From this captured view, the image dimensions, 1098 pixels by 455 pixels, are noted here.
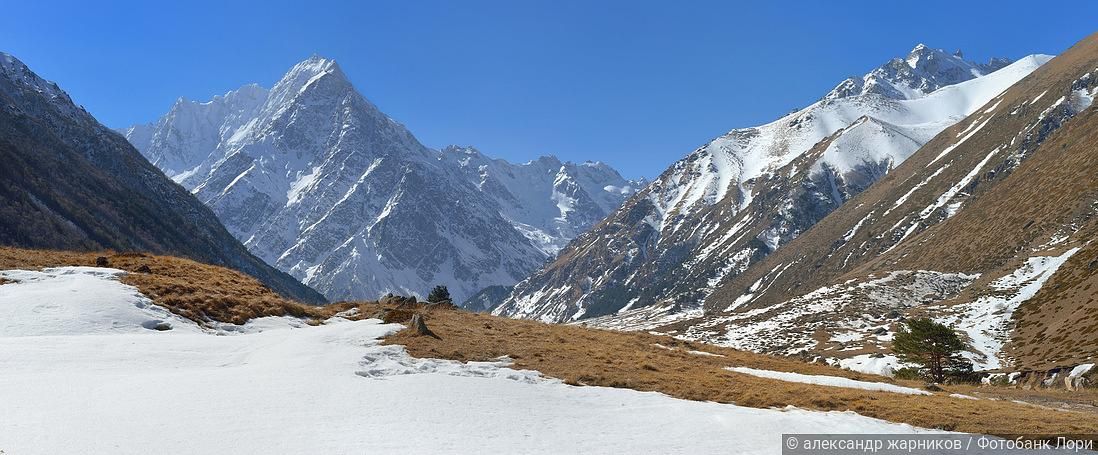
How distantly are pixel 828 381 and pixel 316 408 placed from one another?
21.8 meters

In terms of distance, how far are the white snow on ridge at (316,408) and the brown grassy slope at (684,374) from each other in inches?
49.1

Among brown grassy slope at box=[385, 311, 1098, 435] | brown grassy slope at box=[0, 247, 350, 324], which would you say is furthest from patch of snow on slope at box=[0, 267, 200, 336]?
brown grassy slope at box=[385, 311, 1098, 435]

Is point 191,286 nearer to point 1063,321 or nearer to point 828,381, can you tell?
point 828,381

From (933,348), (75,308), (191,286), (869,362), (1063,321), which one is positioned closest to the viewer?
(75,308)

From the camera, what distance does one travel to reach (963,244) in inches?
6978

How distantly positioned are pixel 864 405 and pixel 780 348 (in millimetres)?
113347

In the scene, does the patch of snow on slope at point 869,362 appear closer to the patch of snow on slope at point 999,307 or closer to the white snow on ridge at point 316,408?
the patch of snow on slope at point 999,307

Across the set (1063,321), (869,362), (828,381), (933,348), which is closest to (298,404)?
(828,381)

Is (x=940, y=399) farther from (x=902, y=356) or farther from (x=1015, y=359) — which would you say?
(x=1015, y=359)

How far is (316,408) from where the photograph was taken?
49.1ft

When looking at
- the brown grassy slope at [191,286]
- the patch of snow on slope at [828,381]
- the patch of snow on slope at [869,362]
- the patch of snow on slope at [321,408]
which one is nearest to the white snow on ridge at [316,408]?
the patch of snow on slope at [321,408]

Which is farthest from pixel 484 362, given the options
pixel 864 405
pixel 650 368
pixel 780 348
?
pixel 780 348

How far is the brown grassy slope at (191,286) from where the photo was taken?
2781cm

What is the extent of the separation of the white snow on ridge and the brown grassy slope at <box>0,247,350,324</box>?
5039mm
